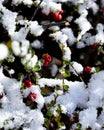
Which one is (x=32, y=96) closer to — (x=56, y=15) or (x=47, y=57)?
(x=47, y=57)

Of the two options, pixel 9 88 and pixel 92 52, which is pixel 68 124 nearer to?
pixel 9 88

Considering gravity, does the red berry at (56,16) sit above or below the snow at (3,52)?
above

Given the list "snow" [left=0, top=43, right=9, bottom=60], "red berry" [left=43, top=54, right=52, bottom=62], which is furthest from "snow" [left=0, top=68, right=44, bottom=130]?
"red berry" [left=43, top=54, right=52, bottom=62]

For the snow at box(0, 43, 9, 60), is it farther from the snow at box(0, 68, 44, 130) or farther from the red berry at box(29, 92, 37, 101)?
the red berry at box(29, 92, 37, 101)

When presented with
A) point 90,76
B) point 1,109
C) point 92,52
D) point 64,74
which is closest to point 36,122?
point 1,109

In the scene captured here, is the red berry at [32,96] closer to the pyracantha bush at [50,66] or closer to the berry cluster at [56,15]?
the pyracantha bush at [50,66]

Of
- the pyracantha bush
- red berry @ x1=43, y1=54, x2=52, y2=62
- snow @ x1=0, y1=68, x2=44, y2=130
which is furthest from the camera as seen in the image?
red berry @ x1=43, y1=54, x2=52, y2=62

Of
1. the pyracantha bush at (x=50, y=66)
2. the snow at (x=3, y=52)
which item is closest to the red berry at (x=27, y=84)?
the pyracantha bush at (x=50, y=66)

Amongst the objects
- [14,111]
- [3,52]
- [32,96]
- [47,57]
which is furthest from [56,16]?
[14,111]
